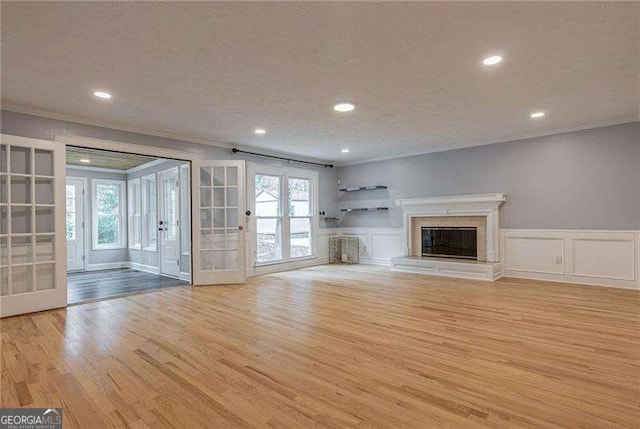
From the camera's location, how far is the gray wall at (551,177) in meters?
4.71

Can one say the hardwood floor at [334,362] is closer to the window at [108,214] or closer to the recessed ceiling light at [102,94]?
the recessed ceiling light at [102,94]

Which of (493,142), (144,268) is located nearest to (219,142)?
(144,268)

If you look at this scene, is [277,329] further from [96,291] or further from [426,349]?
[96,291]

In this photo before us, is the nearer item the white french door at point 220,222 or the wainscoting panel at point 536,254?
the wainscoting panel at point 536,254

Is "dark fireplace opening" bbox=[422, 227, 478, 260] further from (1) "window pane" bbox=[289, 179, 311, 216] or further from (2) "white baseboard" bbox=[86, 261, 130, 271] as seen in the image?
(2) "white baseboard" bbox=[86, 261, 130, 271]

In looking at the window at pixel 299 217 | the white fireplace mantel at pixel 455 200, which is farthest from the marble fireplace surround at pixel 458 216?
the window at pixel 299 217

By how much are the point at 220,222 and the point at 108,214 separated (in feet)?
12.9

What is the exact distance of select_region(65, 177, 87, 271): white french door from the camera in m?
7.20

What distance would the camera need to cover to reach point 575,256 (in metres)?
5.09

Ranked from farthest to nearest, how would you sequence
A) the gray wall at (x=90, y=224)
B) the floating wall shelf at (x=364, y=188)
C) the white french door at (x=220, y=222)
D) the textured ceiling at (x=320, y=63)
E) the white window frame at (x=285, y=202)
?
the gray wall at (x=90, y=224), the floating wall shelf at (x=364, y=188), the white window frame at (x=285, y=202), the white french door at (x=220, y=222), the textured ceiling at (x=320, y=63)

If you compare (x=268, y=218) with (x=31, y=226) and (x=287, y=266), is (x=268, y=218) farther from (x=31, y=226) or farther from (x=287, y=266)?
(x=31, y=226)

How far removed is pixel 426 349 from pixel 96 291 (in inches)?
188

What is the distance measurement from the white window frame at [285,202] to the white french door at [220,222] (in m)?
0.63

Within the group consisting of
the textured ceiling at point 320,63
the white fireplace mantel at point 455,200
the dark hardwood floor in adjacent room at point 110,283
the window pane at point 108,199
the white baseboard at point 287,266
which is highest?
the textured ceiling at point 320,63
